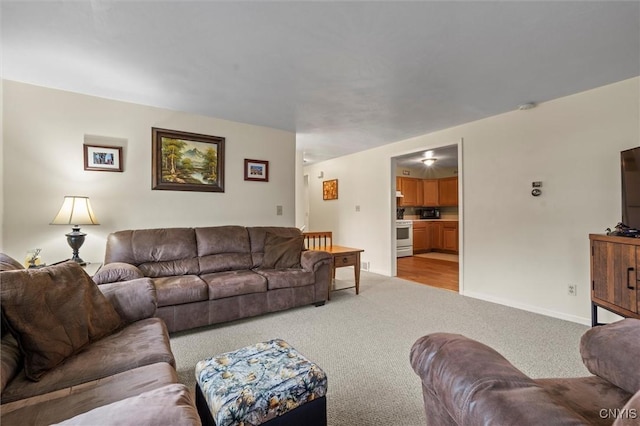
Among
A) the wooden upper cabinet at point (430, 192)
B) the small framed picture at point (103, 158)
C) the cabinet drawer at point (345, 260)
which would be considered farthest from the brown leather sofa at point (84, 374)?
the wooden upper cabinet at point (430, 192)

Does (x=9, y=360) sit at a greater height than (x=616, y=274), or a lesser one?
lesser

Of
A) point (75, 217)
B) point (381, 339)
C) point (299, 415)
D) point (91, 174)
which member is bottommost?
point (381, 339)

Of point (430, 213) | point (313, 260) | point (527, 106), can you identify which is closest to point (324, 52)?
point (313, 260)

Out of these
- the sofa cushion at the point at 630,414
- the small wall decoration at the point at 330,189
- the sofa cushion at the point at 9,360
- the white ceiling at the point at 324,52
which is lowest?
the sofa cushion at the point at 9,360

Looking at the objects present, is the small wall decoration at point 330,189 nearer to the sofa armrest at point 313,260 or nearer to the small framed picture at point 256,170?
the small framed picture at point 256,170

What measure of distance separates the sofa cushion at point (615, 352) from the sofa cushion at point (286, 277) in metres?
2.44

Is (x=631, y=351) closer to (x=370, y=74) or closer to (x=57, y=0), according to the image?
(x=370, y=74)

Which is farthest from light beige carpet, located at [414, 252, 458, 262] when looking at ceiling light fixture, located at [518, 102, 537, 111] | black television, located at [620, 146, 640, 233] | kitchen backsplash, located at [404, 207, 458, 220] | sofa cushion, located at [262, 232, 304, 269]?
sofa cushion, located at [262, 232, 304, 269]

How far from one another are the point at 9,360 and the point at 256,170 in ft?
10.3

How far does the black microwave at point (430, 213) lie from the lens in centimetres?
823

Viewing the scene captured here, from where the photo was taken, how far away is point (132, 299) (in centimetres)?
178

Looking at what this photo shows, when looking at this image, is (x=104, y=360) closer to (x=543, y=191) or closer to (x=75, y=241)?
(x=75, y=241)

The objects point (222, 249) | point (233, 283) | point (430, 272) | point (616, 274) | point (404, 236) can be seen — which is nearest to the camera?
point (616, 274)

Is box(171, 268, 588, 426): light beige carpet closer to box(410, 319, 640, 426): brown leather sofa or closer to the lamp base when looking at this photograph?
box(410, 319, 640, 426): brown leather sofa
